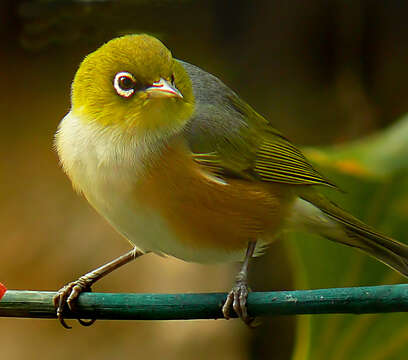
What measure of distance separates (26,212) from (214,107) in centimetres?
211

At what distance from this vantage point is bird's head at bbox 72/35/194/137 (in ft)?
5.50

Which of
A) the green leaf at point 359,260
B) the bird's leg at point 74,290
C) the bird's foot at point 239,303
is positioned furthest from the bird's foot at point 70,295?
the green leaf at point 359,260

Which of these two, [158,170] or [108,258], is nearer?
[158,170]

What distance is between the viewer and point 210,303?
164 centimetres

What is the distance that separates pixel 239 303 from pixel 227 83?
237cm

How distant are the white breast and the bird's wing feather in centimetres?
19

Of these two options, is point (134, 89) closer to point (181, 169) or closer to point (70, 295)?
point (181, 169)

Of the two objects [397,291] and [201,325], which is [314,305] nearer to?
[397,291]

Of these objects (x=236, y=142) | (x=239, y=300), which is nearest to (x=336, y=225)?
(x=236, y=142)

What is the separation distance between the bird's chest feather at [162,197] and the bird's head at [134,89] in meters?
0.05

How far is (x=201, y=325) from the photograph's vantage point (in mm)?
3596

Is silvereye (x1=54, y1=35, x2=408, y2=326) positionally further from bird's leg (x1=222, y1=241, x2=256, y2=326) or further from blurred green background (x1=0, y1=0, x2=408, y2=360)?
blurred green background (x1=0, y1=0, x2=408, y2=360)

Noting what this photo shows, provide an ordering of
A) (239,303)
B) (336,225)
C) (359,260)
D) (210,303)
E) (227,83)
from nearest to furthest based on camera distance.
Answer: (210,303) → (239,303) → (336,225) → (359,260) → (227,83)

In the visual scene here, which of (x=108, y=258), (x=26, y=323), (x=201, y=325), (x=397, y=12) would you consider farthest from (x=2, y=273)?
(x=397, y=12)
